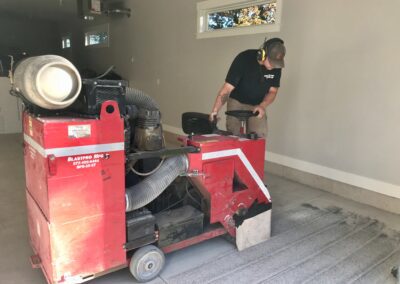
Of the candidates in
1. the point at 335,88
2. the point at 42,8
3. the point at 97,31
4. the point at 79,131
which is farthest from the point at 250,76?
the point at 42,8

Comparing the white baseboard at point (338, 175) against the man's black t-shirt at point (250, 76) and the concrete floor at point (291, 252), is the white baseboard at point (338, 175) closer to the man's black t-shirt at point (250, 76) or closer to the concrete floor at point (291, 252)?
the concrete floor at point (291, 252)

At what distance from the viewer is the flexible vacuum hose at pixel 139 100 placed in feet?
6.49

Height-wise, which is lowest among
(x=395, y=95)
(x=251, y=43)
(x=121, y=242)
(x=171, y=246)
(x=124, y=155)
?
(x=171, y=246)

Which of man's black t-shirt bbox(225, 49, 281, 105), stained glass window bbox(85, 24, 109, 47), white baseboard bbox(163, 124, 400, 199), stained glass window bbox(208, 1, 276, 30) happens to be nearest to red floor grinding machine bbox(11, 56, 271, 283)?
man's black t-shirt bbox(225, 49, 281, 105)

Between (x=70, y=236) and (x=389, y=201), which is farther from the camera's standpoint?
(x=389, y=201)

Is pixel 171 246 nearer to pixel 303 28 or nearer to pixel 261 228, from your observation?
pixel 261 228

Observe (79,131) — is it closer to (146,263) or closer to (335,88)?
(146,263)

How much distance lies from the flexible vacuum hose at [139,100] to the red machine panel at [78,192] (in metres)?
0.31

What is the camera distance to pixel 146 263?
1.94 metres

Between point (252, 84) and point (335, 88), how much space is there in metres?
1.19

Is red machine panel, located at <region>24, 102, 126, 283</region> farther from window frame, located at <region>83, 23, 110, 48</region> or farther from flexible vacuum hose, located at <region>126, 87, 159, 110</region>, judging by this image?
window frame, located at <region>83, 23, 110, 48</region>

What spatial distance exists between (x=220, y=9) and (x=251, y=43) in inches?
34.4

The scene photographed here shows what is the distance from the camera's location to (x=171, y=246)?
2.10 metres

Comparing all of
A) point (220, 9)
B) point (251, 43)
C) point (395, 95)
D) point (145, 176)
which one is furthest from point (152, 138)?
point (220, 9)
